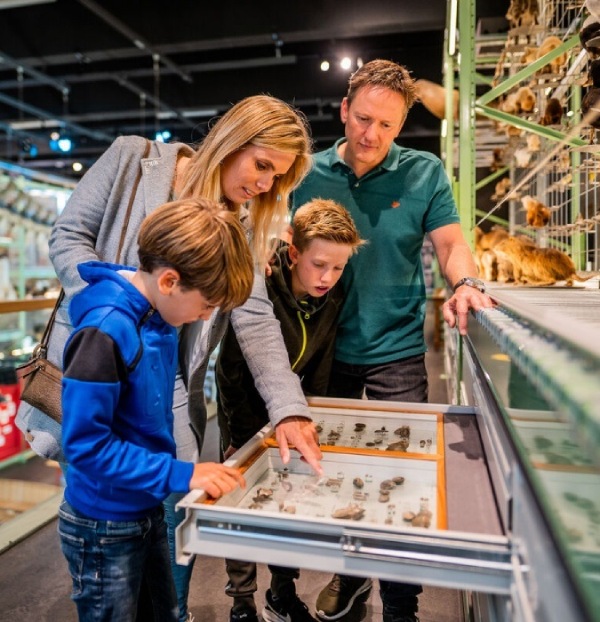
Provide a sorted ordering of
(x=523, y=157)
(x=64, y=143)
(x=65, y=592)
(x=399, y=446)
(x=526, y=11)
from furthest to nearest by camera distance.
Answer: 1. (x=64, y=143)
2. (x=523, y=157)
3. (x=526, y=11)
4. (x=65, y=592)
5. (x=399, y=446)

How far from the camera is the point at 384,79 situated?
180cm

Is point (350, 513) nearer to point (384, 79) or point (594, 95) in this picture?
point (594, 95)

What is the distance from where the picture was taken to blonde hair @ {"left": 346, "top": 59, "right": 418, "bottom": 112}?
1809 millimetres

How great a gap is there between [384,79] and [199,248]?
991mm

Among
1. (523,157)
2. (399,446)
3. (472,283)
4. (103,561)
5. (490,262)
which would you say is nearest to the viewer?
(103,561)

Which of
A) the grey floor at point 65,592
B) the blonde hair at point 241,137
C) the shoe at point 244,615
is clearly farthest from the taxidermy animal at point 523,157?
the shoe at point 244,615

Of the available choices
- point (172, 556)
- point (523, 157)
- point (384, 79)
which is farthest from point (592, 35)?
point (523, 157)

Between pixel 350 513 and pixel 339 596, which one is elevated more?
pixel 350 513

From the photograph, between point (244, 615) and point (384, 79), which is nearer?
point (384, 79)

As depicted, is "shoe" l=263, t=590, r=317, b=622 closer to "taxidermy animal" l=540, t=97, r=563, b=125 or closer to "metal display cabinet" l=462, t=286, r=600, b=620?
"metal display cabinet" l=462, t=286, r=600, b=620

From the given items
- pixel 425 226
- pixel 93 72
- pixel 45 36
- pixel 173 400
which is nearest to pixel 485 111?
pixel 425 226

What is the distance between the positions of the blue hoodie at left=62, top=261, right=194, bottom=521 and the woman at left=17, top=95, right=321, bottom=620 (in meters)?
0.19

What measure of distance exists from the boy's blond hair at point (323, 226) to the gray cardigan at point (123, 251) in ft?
1.29

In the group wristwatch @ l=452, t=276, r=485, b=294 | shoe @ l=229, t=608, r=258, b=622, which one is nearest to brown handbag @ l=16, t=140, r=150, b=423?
shoe @ l=229, t=608, r=258, b=622
